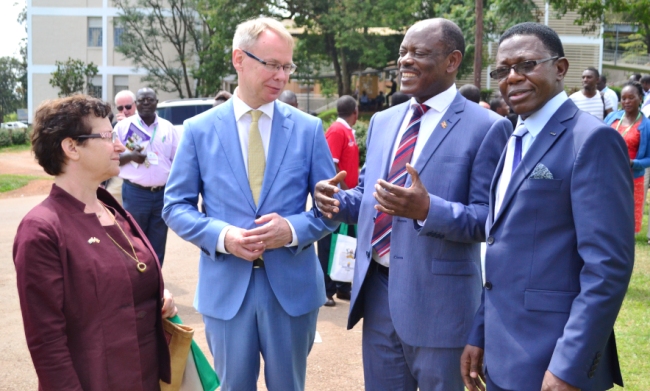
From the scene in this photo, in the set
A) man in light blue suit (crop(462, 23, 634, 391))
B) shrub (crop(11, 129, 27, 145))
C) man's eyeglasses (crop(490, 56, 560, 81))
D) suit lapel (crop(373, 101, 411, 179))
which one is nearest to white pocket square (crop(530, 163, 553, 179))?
man in light blue suit (crop(462, 23, 634, 391))

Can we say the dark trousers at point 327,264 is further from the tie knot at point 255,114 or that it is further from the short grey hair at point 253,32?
the short grey hair at point 253,32

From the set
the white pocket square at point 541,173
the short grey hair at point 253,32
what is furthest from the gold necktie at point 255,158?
the white pocket square at point 541,173

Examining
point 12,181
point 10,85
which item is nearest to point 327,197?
point 12,181

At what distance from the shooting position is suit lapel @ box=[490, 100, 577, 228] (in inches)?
105

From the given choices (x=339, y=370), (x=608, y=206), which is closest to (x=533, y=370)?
(x=608, y=206)

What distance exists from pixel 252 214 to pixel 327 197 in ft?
1.51

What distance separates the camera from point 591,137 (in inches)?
99.1

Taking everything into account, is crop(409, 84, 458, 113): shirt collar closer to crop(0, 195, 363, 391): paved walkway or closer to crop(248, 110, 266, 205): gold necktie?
crop(248, 110, 266, 205): gold necktie

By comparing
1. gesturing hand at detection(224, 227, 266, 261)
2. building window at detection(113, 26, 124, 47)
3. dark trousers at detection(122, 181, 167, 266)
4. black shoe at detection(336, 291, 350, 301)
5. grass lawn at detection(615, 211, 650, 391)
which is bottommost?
black shoe at detection(336, 291, 350, 301)

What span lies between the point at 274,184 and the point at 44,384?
148 centimetres

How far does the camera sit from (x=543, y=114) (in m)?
2.77

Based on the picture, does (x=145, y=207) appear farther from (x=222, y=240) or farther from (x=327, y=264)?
(x=222, y=240)

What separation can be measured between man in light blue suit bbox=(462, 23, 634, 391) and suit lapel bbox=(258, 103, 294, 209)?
1234 mm

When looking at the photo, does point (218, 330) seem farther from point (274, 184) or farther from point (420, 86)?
point (420, 86)
